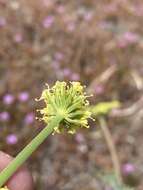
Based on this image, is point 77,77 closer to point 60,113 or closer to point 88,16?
point 88,16

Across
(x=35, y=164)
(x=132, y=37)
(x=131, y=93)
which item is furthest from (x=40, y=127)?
(x=132, y=37)

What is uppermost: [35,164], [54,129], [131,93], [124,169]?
[131,93]

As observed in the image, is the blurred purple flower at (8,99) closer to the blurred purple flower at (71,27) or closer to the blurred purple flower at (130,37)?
the blurred purple flower at (71,27)

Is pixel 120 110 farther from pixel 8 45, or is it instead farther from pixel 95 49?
pixel 8 45

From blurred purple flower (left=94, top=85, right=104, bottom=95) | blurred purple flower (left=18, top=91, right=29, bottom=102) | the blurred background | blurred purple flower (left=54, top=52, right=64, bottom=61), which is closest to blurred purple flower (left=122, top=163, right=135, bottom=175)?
the blurred background

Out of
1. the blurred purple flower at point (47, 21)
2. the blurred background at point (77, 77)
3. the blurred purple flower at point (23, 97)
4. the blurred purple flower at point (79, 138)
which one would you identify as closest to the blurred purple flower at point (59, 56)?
the blurred background at point (77, 77)

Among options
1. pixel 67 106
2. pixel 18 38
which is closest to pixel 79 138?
pixel 18 38

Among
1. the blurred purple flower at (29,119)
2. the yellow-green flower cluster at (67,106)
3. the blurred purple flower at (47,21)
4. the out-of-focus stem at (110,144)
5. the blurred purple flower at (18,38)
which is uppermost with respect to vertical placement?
the blurred purple flower at (47,21)
